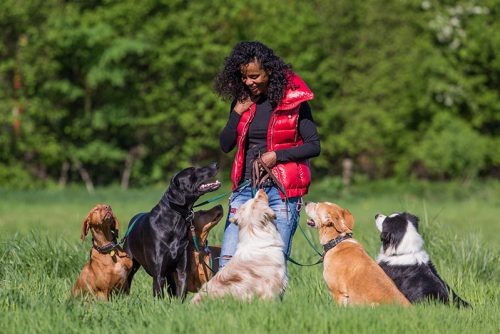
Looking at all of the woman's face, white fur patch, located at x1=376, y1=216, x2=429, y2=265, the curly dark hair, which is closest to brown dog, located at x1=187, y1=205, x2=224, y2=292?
the curly dark hair

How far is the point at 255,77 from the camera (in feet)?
23.6

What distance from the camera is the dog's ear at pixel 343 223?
733cm

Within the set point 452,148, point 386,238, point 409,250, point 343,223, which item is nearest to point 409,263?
point 409,250

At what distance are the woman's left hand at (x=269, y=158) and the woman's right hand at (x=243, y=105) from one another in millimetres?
507

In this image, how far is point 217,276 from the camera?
672 cm

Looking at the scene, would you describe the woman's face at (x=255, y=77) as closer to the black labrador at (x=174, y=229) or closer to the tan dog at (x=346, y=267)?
the black labrador at (x=174, y=229)

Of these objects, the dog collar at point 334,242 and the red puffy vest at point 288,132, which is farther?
the dog collar at point 334,242

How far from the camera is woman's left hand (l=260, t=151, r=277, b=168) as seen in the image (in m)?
7.03

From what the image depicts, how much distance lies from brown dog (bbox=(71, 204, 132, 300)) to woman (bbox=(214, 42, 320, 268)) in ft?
3.22

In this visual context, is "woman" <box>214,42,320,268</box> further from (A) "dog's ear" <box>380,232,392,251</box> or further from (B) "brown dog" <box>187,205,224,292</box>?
(A) "dog's ear" <box>380,232,392,251</box>

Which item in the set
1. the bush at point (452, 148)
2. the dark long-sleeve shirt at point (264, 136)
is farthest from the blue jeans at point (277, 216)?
the bush at point (452, 148)

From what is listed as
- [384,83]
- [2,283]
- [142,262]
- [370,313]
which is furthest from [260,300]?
[384,83]

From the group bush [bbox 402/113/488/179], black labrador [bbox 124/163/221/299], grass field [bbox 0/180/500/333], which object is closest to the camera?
grass field [bbox 0/180/500/333]

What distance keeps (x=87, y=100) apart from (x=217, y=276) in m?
26.0
